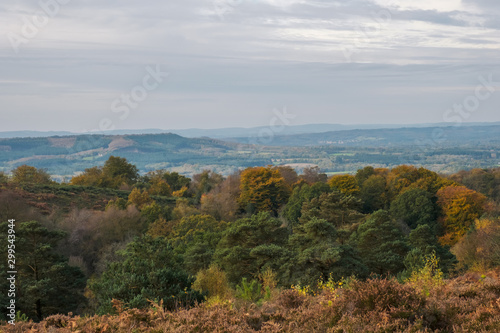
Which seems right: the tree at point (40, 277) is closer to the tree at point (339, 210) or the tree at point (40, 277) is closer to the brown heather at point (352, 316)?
the brown heather at point (352, 316)

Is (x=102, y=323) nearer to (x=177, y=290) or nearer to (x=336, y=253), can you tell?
(x=177, y=290)

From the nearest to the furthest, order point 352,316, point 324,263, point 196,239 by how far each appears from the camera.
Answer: point 352,316 → point 324,263 → point 196,239

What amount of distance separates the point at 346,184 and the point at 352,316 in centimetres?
5966

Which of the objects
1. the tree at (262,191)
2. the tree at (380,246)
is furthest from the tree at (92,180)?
the tree at (380,246)

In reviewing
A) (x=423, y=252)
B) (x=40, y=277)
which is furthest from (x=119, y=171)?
(x=423, y=252)

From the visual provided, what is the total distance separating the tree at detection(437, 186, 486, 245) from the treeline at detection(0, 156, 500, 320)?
15 cm

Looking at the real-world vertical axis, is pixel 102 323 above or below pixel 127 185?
above

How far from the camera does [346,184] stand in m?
65.6

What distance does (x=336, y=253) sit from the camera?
22.6 meters

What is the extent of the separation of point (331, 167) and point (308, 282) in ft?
535

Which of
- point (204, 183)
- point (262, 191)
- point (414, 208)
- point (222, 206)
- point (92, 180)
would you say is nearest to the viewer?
point (414, 208)

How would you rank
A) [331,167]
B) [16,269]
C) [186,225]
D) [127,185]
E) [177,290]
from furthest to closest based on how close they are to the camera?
[331,167] → [127,185] → [186,225] → [16,269] → [177,290]

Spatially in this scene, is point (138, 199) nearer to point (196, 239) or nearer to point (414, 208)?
point (196, 239)

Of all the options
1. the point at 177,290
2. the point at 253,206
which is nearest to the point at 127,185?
the point at 253,206
